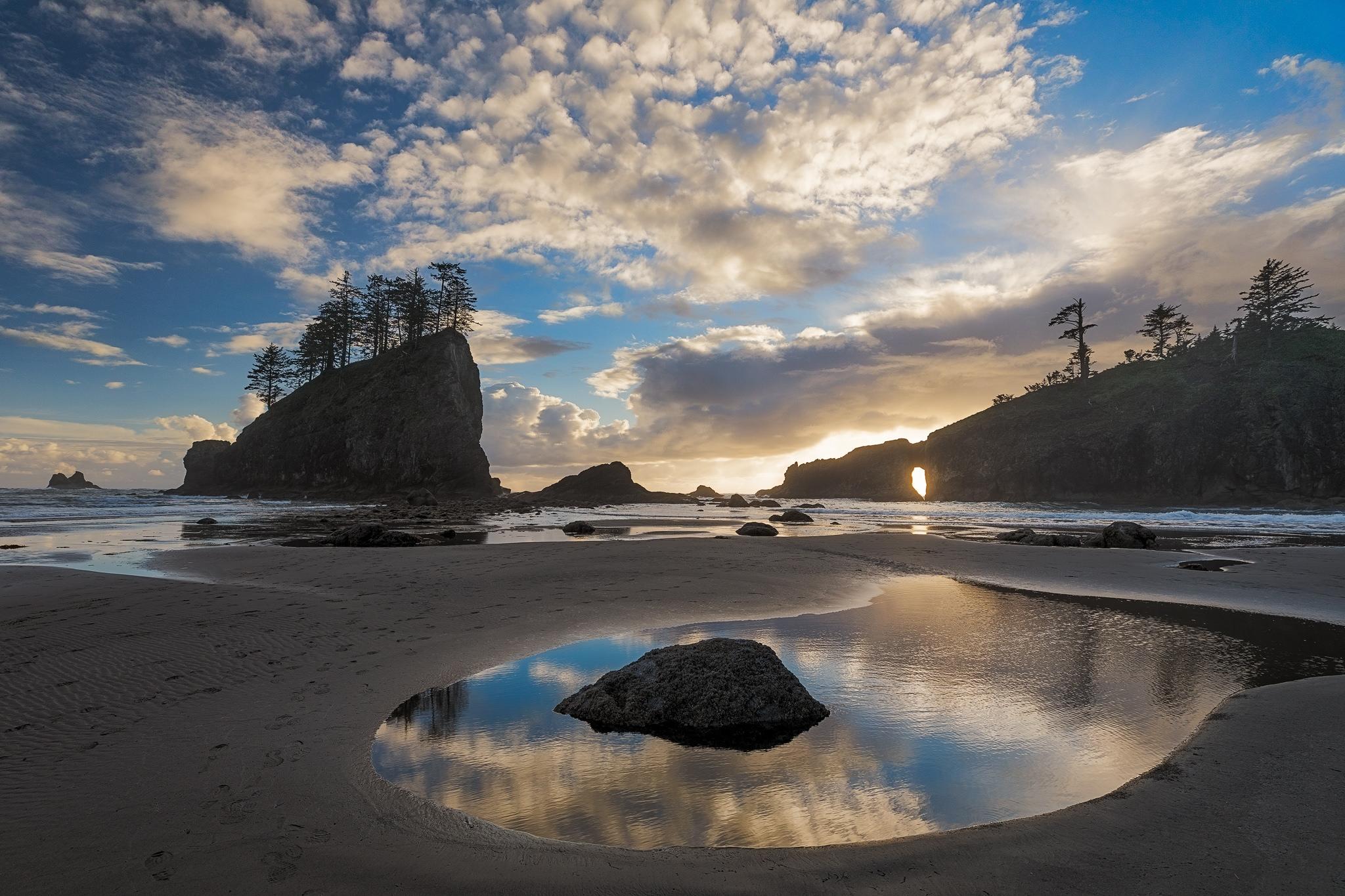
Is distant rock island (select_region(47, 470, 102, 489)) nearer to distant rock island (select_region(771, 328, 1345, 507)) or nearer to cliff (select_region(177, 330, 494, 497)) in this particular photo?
cliff (select_region(177, 330, 494, 497))

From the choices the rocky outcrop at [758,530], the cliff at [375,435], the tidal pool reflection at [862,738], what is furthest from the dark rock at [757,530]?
the cliff at [375,435]

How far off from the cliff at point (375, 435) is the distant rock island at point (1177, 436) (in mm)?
68138

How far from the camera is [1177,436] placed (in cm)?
5919

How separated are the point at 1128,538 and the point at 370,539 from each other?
1084 inches

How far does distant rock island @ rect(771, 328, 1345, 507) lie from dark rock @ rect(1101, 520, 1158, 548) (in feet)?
142

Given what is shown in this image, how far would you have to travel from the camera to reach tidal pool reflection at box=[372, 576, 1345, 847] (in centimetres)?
379

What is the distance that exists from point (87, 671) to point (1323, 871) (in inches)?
423

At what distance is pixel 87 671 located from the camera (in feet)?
21.4

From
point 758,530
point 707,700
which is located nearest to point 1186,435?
point 758,530

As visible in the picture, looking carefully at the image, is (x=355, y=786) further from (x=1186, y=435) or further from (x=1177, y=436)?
(x=1177, y=436)

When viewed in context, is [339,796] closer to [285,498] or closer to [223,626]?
[223,626]

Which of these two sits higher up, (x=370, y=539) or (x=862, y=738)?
(x=370, y=539)

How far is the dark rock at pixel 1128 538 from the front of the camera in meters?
21.3

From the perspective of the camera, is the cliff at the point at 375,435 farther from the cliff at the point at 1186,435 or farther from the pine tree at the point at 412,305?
the cliff at the point at 1186,435
